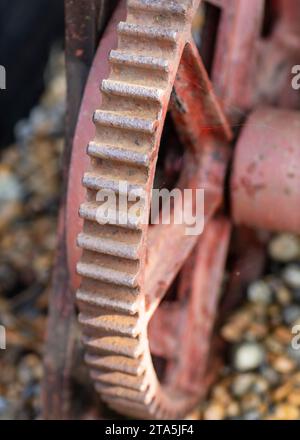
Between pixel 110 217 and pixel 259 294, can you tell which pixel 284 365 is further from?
pixel 110 217

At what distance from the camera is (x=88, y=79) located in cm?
138

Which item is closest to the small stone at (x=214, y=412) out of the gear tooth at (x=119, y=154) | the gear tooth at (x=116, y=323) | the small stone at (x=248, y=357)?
the small stone at (x=248, y=357)

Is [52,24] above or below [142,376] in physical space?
above

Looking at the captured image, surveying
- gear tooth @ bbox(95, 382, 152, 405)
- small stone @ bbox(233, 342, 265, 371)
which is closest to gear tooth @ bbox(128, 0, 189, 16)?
gear tooth @ bbox(95, 382, 152, 405)

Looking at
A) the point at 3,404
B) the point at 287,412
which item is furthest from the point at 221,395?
the point at 3,404

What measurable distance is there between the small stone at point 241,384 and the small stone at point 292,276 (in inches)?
10.6

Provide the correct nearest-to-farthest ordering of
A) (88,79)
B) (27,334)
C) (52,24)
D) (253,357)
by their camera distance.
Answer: (88,79)
(253,357)
(27,334)
(52,24)

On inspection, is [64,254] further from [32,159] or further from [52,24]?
[52,24]

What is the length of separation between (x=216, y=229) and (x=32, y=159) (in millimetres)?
996

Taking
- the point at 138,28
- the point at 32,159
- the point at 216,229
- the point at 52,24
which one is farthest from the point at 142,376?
the point at 52,24

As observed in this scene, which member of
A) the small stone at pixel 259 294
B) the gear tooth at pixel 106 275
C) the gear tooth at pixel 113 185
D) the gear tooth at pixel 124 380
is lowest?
the small stone at pixel 259 294

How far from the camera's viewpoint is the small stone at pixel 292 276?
1.99 m

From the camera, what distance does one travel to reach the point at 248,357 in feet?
6.13

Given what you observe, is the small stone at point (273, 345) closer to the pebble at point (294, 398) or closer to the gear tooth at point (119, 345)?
the pebble at point (294, 398)
